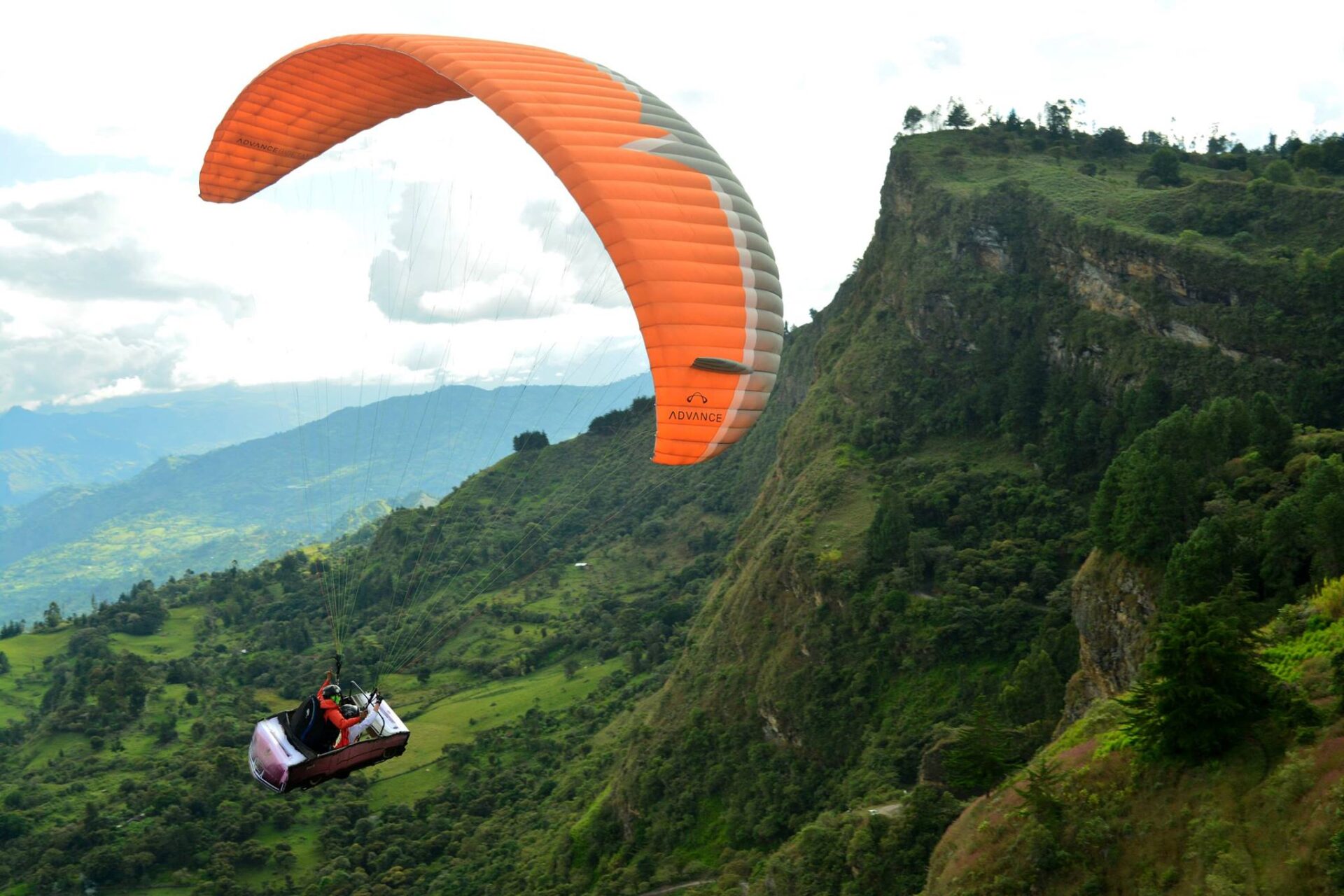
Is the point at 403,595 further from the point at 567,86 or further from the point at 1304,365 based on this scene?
the point at 567,86

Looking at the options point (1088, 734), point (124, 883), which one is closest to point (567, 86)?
point (1088, 734)

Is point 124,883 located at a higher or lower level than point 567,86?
lower

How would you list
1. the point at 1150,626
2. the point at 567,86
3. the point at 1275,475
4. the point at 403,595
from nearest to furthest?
the point at 567,86
the point at 1150,626
the point at 1275,475
the point at 403,595

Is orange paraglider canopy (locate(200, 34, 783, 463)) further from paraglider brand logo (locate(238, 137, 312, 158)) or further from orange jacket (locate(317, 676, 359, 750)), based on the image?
orange jacket (locate(317, 676, 359, 750))

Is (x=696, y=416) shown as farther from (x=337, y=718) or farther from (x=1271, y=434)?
(x=1271, y=434)

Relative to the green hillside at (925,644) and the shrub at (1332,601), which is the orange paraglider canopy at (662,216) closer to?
the green hillside at (925,644)
